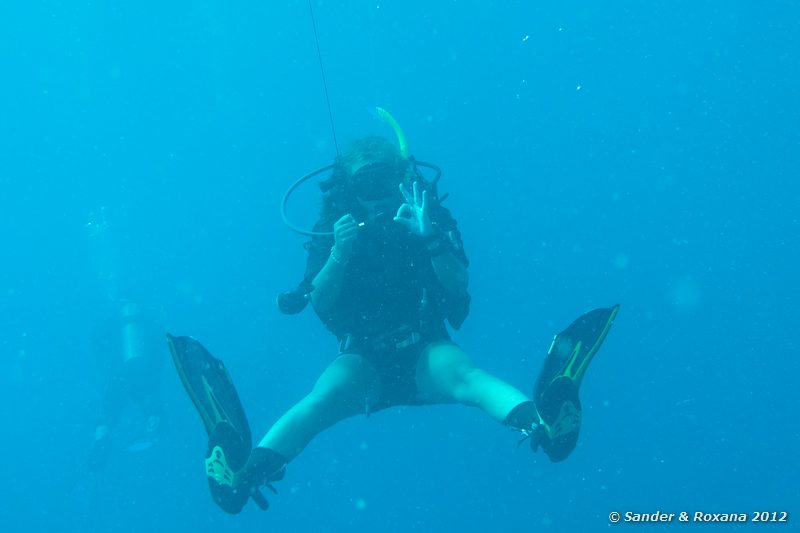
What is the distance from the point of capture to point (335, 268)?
503cm

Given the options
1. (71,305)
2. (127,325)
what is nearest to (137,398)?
(127,325)

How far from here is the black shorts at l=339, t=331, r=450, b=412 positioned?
17.4ft

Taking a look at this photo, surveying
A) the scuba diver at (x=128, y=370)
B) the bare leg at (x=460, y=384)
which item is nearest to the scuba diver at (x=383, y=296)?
the bare leg at (x=460, y=384)

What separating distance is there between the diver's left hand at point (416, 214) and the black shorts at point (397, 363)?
0.98m

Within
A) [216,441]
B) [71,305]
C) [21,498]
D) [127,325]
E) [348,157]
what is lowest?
[216,441]

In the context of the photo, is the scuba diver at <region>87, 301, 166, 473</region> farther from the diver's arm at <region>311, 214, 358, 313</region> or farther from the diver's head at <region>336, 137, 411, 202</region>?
the diver's head at <region>336, 137, 411, 202</region>

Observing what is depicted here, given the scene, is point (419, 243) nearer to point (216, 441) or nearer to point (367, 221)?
point (367, 221)

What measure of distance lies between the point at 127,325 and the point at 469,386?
10.9 metres

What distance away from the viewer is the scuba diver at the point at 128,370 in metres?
13.3

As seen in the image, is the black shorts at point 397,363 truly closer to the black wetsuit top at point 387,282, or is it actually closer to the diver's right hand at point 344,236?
the black wetsuit top at point 387,282

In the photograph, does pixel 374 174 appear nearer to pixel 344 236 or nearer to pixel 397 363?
pixel 344 236

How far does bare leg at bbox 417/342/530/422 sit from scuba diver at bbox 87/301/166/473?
9890 millimetres

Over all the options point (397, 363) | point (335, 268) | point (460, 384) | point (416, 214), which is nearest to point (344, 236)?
point (335, 268)

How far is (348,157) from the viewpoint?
5539mm
